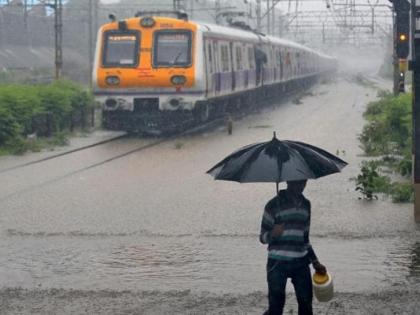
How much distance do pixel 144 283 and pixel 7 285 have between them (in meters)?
1.22

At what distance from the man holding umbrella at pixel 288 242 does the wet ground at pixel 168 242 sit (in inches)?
57.9

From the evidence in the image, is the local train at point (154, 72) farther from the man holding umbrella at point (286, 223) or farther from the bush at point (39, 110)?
the man holding umbrella at point (286, 223)

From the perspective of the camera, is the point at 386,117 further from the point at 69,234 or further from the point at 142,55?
the point at 69,234

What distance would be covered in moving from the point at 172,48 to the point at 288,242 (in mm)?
19215

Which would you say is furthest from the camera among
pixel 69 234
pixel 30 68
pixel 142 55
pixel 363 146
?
pixel 30 68

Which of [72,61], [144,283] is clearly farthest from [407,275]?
[72,61]

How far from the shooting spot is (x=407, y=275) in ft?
29.5

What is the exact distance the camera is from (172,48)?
25062 mm

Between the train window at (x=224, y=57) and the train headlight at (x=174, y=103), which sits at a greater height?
the train window at (x=224, y=57)

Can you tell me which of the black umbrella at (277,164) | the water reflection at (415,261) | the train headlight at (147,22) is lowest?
the water reflection at (415,261)

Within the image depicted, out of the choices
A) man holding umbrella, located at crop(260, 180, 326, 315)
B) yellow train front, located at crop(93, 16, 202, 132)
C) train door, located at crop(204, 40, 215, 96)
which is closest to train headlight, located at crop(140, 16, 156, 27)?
yellow train front, located at crop(93, 16, 202, 132)

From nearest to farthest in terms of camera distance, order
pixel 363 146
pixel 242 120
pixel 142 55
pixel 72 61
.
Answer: pixel 363 146 < pixel 142 55 < pixel 242 120 < pixel 72 61

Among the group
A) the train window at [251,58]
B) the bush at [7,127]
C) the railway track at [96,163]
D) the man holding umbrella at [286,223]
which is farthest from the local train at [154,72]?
the man holding umbrella at [286,223]

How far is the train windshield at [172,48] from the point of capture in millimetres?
24844
